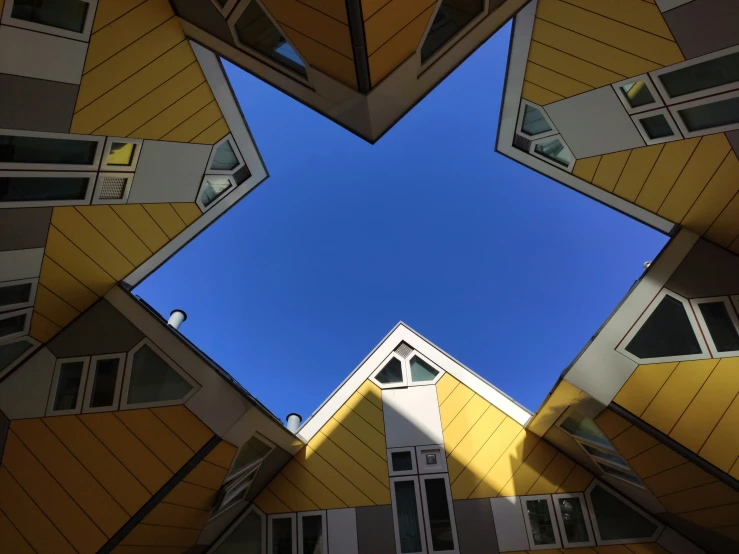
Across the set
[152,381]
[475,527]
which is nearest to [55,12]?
[152,381]

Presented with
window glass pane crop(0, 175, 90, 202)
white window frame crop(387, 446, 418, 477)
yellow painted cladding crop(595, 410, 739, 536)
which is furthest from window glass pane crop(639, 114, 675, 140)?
window glass pane crop(0, 175, 90, 202)

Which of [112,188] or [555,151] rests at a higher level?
[555,151]

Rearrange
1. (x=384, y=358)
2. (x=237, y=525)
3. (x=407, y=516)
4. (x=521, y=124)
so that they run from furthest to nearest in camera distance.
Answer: (x=384, y=358) → (x=237, y=525) → (x=407, y=516) → (x=521, y=124)

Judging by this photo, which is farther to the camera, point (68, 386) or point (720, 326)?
point (68, 386)

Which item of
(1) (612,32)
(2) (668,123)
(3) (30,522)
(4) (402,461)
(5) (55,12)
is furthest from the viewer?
(4) (402,461)

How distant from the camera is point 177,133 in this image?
5.34 meters

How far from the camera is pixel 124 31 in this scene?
424 cm

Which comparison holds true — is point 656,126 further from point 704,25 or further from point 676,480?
point 676,480

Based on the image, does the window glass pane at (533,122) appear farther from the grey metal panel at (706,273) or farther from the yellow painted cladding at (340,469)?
the yellow painted cladding at (340,469)

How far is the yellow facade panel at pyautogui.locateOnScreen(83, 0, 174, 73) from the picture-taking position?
13.5 ft

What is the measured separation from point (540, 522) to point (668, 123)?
21.6ft

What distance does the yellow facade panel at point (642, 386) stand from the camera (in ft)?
17.5

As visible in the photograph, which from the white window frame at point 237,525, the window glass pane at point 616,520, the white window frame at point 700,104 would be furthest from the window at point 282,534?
the white window frame at point 700,104

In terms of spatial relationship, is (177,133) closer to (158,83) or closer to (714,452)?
(158,83)
